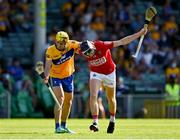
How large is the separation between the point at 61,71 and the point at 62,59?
291mm

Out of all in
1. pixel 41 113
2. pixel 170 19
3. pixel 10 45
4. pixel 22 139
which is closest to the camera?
pixel 22 139

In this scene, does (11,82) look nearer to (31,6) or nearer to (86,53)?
(31,6)

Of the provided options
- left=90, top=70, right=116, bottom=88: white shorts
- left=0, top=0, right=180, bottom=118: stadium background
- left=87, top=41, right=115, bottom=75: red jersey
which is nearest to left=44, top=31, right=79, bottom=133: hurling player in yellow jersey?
left=87, top=41, right=115, bottom=75: red jersey

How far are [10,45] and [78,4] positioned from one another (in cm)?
411

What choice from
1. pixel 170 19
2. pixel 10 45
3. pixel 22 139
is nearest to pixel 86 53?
pixel 22 139

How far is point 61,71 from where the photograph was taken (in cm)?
1872

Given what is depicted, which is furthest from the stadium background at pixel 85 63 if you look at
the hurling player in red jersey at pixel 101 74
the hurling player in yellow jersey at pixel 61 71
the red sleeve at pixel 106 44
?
the red sleeve at pixel 106 44

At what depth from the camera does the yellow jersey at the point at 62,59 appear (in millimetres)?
18438

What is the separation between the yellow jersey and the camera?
1844cm

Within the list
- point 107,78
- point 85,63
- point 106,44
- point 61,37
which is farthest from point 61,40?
point 85,63

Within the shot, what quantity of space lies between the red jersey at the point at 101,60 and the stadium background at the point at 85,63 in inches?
499

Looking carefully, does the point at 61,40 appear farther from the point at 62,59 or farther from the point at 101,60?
the point at 101,60

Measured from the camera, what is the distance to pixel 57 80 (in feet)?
61.4

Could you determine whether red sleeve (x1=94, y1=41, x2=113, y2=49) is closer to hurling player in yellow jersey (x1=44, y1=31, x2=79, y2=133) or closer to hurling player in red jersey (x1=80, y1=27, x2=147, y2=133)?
hurling player in red jersey (x1=80, y1=27, x2=147, y2=133)
